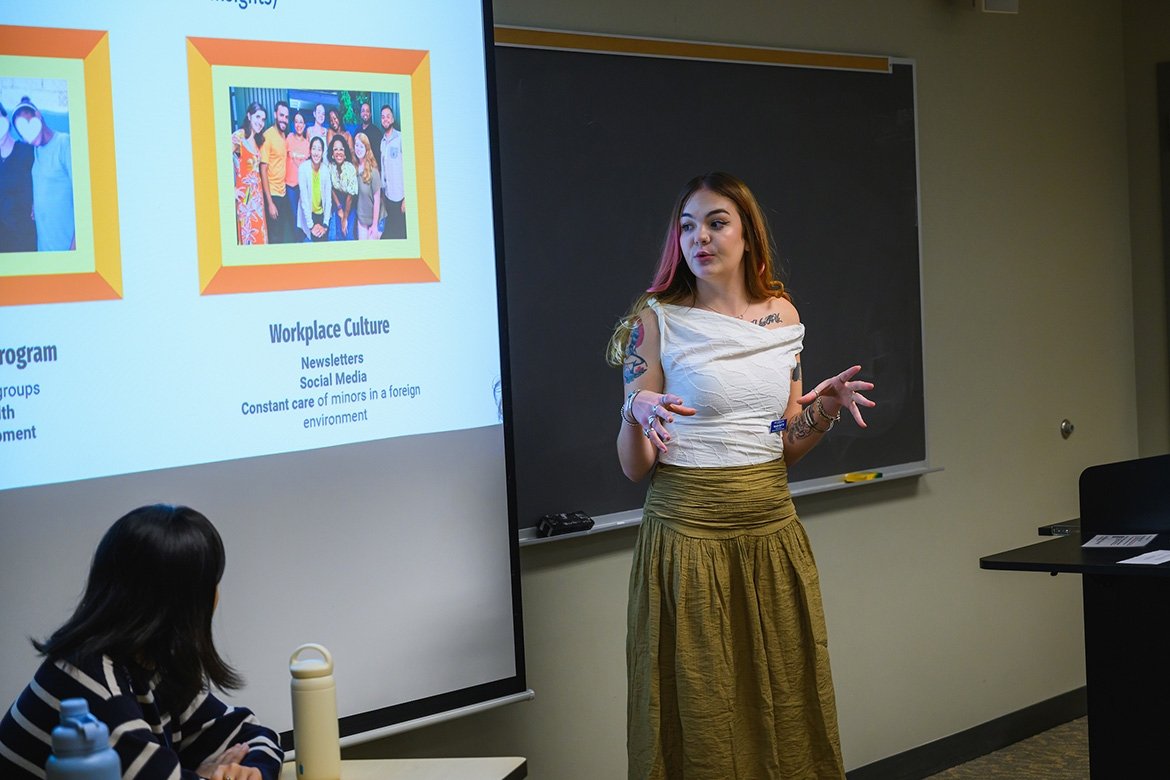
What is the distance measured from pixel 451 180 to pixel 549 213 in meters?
0.41

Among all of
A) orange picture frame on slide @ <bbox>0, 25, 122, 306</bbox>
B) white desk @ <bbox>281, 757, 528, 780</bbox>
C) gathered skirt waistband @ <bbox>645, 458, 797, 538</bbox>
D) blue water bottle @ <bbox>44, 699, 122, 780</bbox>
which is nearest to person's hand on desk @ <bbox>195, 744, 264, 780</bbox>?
white desk @ <bbox>281, 757, 528, 780</bbox>

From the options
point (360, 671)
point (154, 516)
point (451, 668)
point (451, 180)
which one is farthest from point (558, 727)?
point (154, 516)

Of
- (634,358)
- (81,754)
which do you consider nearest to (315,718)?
(81,754)

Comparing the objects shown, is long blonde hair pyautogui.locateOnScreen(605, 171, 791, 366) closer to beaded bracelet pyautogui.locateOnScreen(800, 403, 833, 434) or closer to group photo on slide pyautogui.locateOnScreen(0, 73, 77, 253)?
beaded bracelet pyautogui.locateOnScreen(800, 403, 833, 434)

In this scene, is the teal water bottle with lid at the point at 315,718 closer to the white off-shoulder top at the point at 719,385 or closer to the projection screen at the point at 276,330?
the projection screen at the point at 276,330

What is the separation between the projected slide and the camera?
2.03 metres

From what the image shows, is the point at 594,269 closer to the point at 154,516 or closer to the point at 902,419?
the point at 902,419

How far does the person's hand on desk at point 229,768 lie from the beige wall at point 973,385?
Result: 4.18ft

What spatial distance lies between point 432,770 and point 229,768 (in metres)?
0.31

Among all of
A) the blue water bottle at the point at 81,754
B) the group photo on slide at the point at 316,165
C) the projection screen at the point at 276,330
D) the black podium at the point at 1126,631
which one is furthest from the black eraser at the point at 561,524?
the blue water bottle at the point at 81,754

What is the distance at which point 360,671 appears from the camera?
96.8 inches

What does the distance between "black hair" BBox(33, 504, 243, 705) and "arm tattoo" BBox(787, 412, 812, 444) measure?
1364 millimetres

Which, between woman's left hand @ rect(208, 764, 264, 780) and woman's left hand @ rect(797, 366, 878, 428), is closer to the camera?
woman's left hand @ rect(208, 764, 264, 780)

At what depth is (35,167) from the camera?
202 centimetres
